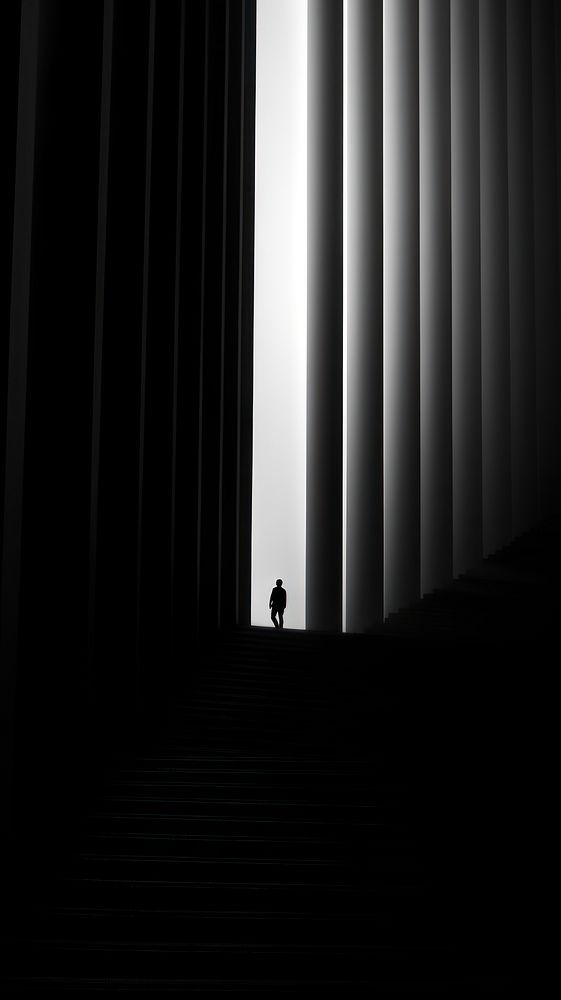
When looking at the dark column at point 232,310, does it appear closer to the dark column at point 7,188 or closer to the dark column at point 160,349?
the dark column at point 160,349

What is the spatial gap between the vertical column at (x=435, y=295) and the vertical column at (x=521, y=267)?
833 millimetres

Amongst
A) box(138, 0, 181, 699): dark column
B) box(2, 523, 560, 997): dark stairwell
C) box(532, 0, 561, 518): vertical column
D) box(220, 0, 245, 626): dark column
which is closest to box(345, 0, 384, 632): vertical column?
box(220, 0, 245, 626): dark column

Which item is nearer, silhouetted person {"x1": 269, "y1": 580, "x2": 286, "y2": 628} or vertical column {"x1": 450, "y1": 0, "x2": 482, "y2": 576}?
silhouetted person {"x1": 269, "y1": 580, "x2": 286, "y2": 628}

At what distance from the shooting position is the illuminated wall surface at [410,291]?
13.6ft

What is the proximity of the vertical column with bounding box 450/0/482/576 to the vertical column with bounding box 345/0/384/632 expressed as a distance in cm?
97

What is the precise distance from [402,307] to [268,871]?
3518mm

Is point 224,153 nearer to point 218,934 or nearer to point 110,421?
point 110,421

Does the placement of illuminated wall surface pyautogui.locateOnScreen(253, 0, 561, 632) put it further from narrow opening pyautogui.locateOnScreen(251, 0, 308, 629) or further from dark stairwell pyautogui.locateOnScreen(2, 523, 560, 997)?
dark stairwell pyautogui.locateOnScreen(2, 523, 560, 997)

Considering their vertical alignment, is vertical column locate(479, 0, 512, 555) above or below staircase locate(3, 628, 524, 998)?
above

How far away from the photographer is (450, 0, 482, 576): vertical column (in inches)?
202

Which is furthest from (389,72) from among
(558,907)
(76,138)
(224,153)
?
(558,907)

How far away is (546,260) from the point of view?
585 cm

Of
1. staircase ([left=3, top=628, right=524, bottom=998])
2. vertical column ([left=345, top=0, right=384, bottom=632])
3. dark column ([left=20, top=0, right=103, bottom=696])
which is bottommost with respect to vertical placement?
staircase ([left=3, top=628, right=524, bottom=998])

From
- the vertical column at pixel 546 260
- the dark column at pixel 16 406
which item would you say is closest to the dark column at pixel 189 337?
the dark column at pixel 16 406
